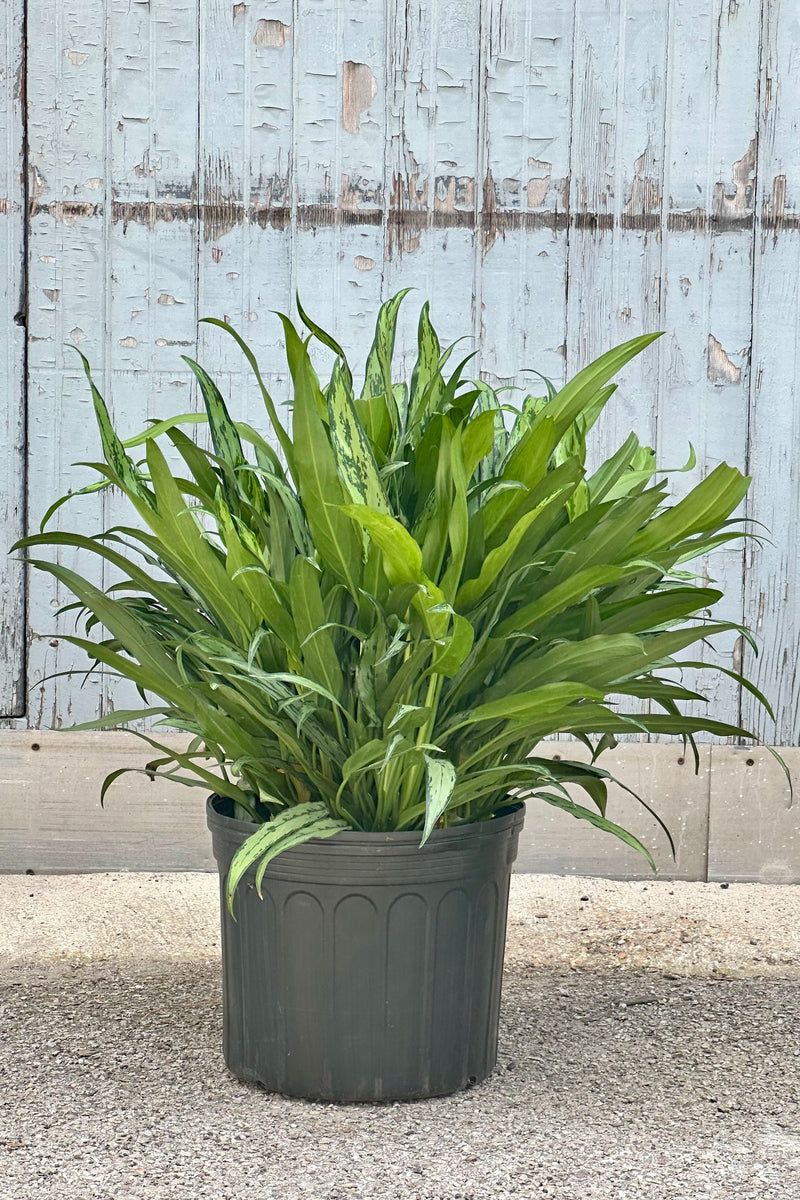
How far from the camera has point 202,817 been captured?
2.32 m

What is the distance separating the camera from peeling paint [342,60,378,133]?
7.34 feet

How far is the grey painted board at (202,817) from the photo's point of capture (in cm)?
231

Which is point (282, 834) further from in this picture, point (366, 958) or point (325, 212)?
point (325, 212)

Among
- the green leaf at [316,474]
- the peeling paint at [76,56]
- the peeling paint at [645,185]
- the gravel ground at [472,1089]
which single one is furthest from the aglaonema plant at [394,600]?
the peeling paint at [76,56]

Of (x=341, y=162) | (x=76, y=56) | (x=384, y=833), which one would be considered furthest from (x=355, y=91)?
(x=384, y=833)

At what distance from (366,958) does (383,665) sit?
323mm

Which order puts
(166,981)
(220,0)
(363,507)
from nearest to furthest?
(363,507), (166,981), (220,0)

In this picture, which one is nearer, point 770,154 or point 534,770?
point 534,770

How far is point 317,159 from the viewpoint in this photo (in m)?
2.25

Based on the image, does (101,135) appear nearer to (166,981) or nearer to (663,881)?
(166,981)

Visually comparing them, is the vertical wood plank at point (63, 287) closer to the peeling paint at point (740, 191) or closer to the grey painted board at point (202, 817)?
the grey painted board at point (202, 817)

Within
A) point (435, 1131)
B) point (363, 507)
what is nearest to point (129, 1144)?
point (435, 1131)

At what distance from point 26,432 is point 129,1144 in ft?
4.68

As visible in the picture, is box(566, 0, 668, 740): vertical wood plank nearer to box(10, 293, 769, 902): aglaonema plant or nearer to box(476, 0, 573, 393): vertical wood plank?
box(476, 0, 573, 393): vertical wood plank
